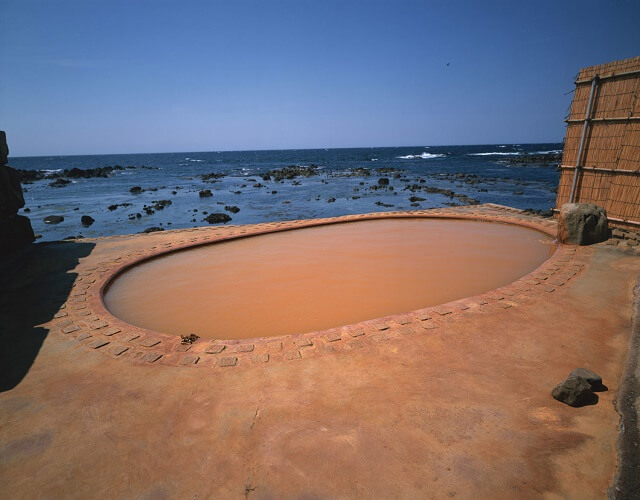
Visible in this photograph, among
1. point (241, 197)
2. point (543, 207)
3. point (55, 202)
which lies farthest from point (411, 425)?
point (55, 202)

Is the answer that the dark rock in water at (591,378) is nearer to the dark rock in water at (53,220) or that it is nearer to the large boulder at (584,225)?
the large boulder at (584,225)

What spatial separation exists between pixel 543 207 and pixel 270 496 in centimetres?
2166

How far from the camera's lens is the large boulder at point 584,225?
24.1 feet

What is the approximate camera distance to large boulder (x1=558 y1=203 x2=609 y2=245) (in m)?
7.34

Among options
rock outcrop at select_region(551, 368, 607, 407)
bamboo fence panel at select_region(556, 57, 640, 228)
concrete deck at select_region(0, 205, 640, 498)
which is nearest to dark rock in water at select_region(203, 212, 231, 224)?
concrete deck at select_region(0, 205, 640, 498)

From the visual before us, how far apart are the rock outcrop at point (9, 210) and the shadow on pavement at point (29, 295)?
0.28 m

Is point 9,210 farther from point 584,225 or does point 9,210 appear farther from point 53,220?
point 584,225

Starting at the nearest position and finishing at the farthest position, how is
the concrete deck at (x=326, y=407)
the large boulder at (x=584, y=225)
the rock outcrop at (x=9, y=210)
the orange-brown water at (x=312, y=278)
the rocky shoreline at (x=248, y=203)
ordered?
the concrete deck at (x=326, y=407) → the orange-brown water at (x=312, y=278) → the rock outcrop at (x=9, y=210) → the large boulder at (x=584, y=225) → the rocky shoreline at (x=248, y=203)

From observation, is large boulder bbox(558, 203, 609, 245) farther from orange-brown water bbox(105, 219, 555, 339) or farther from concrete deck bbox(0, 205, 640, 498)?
concrete deck bbox(0, 205, 640, 498)

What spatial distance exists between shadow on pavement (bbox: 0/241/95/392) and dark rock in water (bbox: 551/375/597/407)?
17.2ft

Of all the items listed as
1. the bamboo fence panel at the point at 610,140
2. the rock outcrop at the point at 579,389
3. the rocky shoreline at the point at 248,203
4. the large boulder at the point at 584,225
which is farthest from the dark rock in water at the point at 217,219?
the rock outcrop at the point at 579,389

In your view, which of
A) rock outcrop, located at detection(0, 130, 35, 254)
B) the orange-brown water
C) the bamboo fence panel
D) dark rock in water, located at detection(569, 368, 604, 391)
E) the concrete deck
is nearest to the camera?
the concrete deck

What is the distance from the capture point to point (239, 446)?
8.35ft

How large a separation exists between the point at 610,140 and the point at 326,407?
10.0 meters
